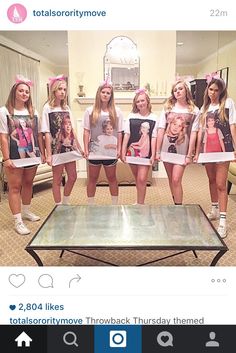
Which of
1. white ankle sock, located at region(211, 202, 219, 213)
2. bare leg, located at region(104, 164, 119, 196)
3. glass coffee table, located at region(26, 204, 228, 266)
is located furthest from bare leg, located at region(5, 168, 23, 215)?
white ankle sock, located at region(211, 202, 219, 213)

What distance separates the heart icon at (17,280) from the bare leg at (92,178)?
758 mm

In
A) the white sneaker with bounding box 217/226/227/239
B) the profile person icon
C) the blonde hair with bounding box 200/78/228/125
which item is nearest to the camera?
the profile person icon

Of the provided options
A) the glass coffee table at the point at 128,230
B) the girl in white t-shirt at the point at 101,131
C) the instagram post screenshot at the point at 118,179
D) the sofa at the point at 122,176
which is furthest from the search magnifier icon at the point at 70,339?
the sofa at the point at 122,176

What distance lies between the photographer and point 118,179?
1387 millimetres

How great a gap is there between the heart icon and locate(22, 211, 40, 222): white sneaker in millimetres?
737

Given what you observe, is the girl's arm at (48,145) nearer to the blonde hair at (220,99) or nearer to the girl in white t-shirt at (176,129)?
the girl in white t-shirt at (176,129)

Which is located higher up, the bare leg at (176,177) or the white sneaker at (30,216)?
the bare leg at (176,177)

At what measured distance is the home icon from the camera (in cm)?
42

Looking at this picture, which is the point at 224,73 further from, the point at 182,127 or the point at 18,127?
the point at 18,127

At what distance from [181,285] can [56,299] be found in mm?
185

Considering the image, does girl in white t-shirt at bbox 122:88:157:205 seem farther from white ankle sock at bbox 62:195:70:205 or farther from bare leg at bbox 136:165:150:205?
white ankle sock at bbox 62:195:70:205

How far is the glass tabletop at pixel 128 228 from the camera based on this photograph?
878 millimetres

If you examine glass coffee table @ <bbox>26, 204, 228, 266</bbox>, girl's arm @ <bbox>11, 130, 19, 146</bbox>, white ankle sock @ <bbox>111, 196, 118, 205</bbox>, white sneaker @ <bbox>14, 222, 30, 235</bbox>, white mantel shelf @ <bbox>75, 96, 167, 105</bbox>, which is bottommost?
white sneaker @ <bbox>14, 222, 30, 235</bbox>

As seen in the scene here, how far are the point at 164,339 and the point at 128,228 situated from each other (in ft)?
1.80
